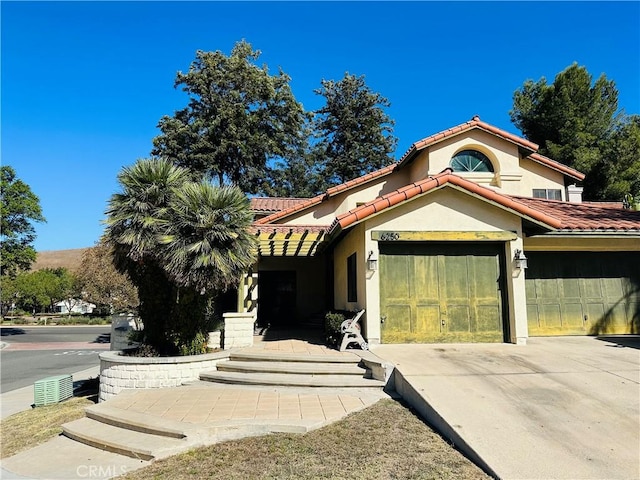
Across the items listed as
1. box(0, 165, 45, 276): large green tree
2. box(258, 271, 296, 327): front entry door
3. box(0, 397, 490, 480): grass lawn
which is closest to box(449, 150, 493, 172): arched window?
box(258, 271, 296, 327): front entry door

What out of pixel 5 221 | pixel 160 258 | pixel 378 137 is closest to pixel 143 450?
pixel 160 258

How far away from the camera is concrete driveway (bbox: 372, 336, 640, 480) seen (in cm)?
434

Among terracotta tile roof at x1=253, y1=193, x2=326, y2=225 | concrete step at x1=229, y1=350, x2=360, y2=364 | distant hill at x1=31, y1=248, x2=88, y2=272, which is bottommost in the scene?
concrete step at x1=229, y1=350, x2=360, y2=364

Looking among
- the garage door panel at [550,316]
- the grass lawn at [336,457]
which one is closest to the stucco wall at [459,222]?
the garage door panel at [550,316]

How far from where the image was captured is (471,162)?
15227 millimetres

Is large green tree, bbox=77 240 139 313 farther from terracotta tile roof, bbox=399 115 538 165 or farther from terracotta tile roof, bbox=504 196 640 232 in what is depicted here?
terracotta tile roof, bbox=504 196 640 232

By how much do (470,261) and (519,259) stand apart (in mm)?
1135

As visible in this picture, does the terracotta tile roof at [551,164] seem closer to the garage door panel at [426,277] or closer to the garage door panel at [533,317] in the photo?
the garage door panel at [533,317]

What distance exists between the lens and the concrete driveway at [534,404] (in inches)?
171

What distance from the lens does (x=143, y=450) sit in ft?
17.3

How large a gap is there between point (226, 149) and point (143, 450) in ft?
89.0

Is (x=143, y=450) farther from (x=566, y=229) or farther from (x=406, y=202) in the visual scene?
(x=566, y=229)

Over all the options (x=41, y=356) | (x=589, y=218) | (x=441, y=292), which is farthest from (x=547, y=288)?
(x=41, y=356)

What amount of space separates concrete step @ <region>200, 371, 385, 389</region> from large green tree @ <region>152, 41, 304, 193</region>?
2281 cm
